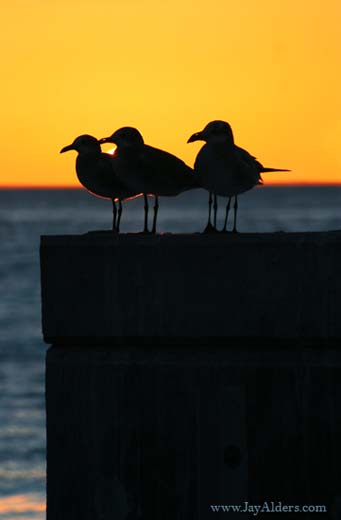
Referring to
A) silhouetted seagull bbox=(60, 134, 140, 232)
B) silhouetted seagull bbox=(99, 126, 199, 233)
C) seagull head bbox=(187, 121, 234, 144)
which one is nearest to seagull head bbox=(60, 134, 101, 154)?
silhouetted seagull bbox=(60, 134, 140, 232)

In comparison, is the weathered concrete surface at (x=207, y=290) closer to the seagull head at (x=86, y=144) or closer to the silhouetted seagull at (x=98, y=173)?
the silhouetted seagull at (x=98, y=173)

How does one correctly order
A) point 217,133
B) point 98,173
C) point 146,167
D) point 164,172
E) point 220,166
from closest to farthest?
point 220,166, point 217,133, point 146,167, point 164,172, point 98,173

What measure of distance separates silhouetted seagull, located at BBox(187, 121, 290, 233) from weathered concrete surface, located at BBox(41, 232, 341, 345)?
2.86 ft

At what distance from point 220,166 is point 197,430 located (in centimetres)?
152

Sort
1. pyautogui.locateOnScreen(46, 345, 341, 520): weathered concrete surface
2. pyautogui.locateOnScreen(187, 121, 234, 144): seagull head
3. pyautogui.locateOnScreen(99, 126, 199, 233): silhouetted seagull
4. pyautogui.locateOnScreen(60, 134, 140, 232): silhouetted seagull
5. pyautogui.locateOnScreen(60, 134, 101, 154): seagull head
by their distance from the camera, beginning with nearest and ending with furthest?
pyautogui.locateOnScreen(46, 345, 341, 520): weathered concrete surface
pyautogui.locateOnScreen(187, 121, 234, 144): seagull head
pyautogui.locateOnScreen(99, 126, 199, 233): silhouetted seagull
pyautogui.locateOnScreen(60, 134, 140, 232): silhouetted seagull
pyautogui.locateOnScreen(60, 134, 101, 154): seagull head

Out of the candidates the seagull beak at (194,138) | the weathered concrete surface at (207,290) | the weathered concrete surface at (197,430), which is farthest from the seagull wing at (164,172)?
the weathered concrete surface at (197,430)

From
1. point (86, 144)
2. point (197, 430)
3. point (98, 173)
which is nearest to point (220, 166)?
point (98, 173)

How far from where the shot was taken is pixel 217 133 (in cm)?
530

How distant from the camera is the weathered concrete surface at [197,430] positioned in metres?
3.85

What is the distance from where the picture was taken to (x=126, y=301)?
391 cm

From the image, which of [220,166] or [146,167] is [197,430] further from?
[146,167]

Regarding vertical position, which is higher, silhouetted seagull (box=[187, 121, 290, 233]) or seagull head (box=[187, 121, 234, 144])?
seagull head (box=[187, 121, 234, 144])

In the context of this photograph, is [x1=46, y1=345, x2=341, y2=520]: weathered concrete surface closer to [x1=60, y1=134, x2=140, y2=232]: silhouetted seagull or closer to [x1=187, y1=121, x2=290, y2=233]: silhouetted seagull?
[x1=187, y1=121, x2=290, y2=233]: silhouetted seagull

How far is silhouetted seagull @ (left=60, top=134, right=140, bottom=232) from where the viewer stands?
584 cm
